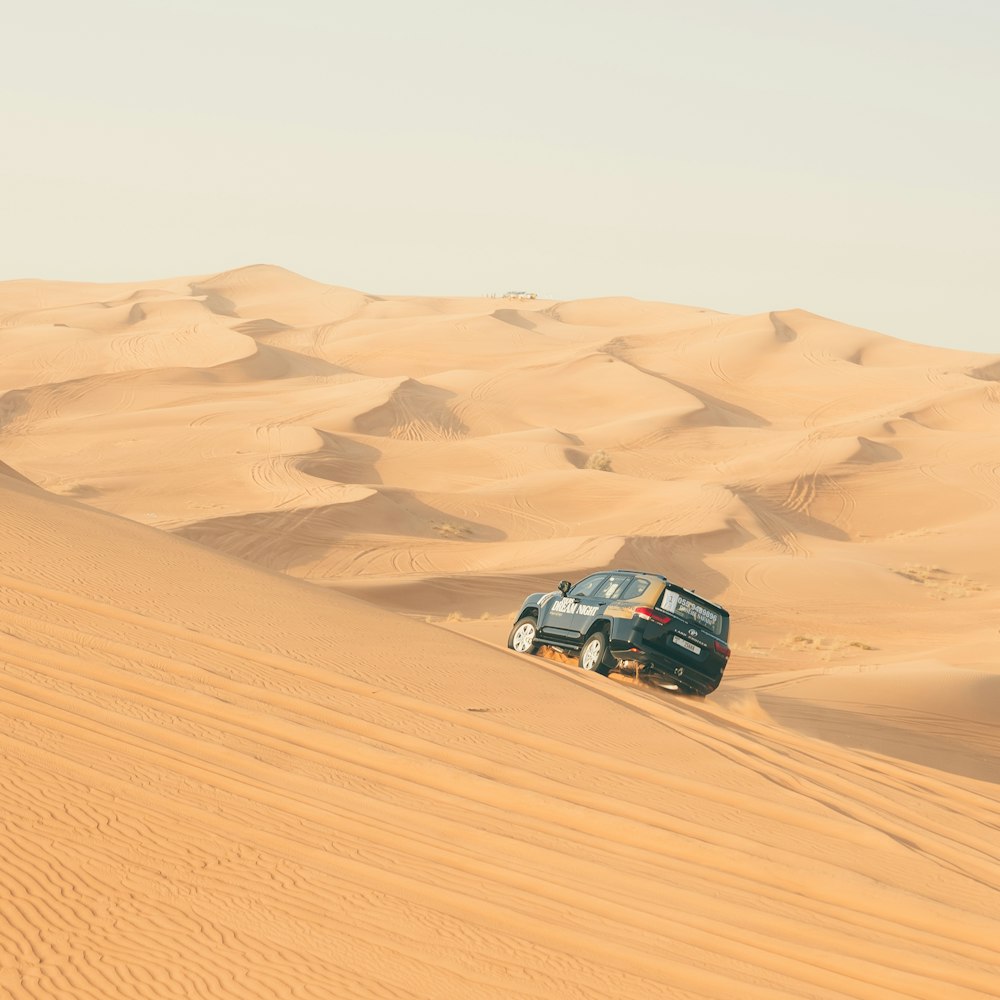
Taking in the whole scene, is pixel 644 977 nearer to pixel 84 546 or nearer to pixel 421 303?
pixel 84 546

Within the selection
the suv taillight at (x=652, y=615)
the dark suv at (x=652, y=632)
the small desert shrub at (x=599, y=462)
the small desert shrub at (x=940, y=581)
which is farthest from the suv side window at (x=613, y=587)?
the small desert shrub at (x=599, y=462)

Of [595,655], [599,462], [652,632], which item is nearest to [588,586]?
[595,655]

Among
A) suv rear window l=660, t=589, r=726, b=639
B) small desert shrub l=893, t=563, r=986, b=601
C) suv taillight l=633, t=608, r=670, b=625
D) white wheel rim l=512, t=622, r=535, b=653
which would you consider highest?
small desert shrub l=893, t=563, r=986, b=601

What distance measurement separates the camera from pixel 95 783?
7410 millimetres

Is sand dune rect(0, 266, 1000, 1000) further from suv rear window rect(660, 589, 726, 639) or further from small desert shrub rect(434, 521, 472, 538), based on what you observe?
suv rear window rect(660, 589, 726, 639)

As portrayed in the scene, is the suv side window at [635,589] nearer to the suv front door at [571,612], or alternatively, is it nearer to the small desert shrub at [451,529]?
the suv front door at [571,612]

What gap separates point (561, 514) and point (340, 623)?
23.3m

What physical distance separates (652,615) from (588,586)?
154cm

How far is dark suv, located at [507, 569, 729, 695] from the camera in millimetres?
14883

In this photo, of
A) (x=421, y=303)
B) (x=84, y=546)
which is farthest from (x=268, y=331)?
(x=84, y=546)

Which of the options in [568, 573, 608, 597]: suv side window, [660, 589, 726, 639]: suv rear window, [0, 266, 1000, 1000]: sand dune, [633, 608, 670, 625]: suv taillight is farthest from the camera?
[568, 573, 608, 597]: suv side window

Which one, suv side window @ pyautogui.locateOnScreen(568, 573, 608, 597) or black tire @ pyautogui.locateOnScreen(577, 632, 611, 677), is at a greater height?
suv side window @ pyautogui.locateOnScreen(568, 573, 608, 597)

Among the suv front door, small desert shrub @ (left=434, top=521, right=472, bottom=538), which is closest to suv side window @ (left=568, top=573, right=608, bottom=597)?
the suv front door

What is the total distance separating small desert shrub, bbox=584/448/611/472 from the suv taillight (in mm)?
29066
